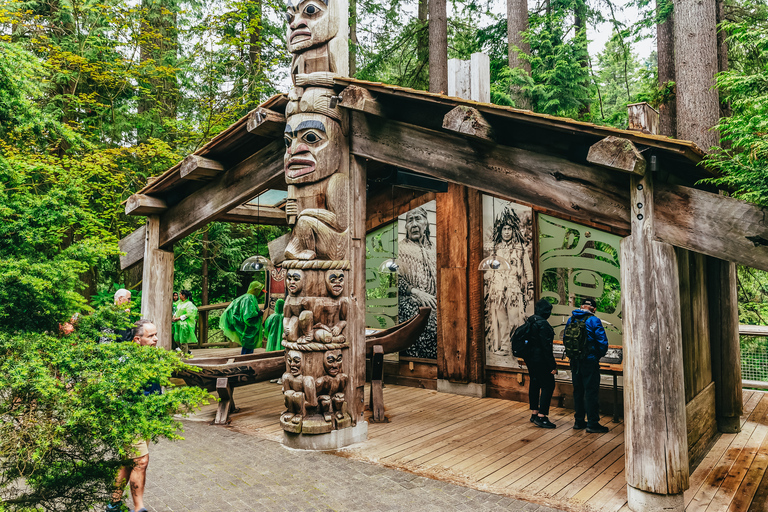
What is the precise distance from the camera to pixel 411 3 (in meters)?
14.3

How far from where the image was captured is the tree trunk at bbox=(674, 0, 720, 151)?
7.49 metres

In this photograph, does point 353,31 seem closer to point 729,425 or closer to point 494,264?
point 494,264

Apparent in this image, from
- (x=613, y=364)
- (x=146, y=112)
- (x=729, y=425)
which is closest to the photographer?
(x=729, y=425)

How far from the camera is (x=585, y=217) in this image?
14.3 ft

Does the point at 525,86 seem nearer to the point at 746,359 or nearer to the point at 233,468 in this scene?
the point at 746,359

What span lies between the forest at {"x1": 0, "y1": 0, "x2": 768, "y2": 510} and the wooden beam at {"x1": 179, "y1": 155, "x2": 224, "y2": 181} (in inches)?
50.4

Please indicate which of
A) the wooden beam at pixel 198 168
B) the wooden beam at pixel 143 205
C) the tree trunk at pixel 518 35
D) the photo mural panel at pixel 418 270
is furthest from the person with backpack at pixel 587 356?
the wooden beam at pixel 143 205

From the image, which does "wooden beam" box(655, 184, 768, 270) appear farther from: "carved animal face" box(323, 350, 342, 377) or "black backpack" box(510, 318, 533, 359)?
"carved animal face" box(323, 350, 342, 377)

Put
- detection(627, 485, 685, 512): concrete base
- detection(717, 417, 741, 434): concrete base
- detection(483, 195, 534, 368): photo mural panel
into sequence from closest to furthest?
detection(627, 485, 685, 512): concrete base, detection(717, 417, 741, 434): concrete base, detection(483, 195, 534, 368): photo mural panel

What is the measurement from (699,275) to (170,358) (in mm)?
5634

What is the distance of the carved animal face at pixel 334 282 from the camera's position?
5.51m

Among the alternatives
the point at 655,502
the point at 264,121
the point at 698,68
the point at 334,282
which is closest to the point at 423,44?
the point at 698,68

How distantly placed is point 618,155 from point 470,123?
125cm

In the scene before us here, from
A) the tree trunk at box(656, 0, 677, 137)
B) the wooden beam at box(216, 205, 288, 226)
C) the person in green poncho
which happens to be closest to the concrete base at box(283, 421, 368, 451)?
the wooden beam at box(216, 205, 288, 226)
